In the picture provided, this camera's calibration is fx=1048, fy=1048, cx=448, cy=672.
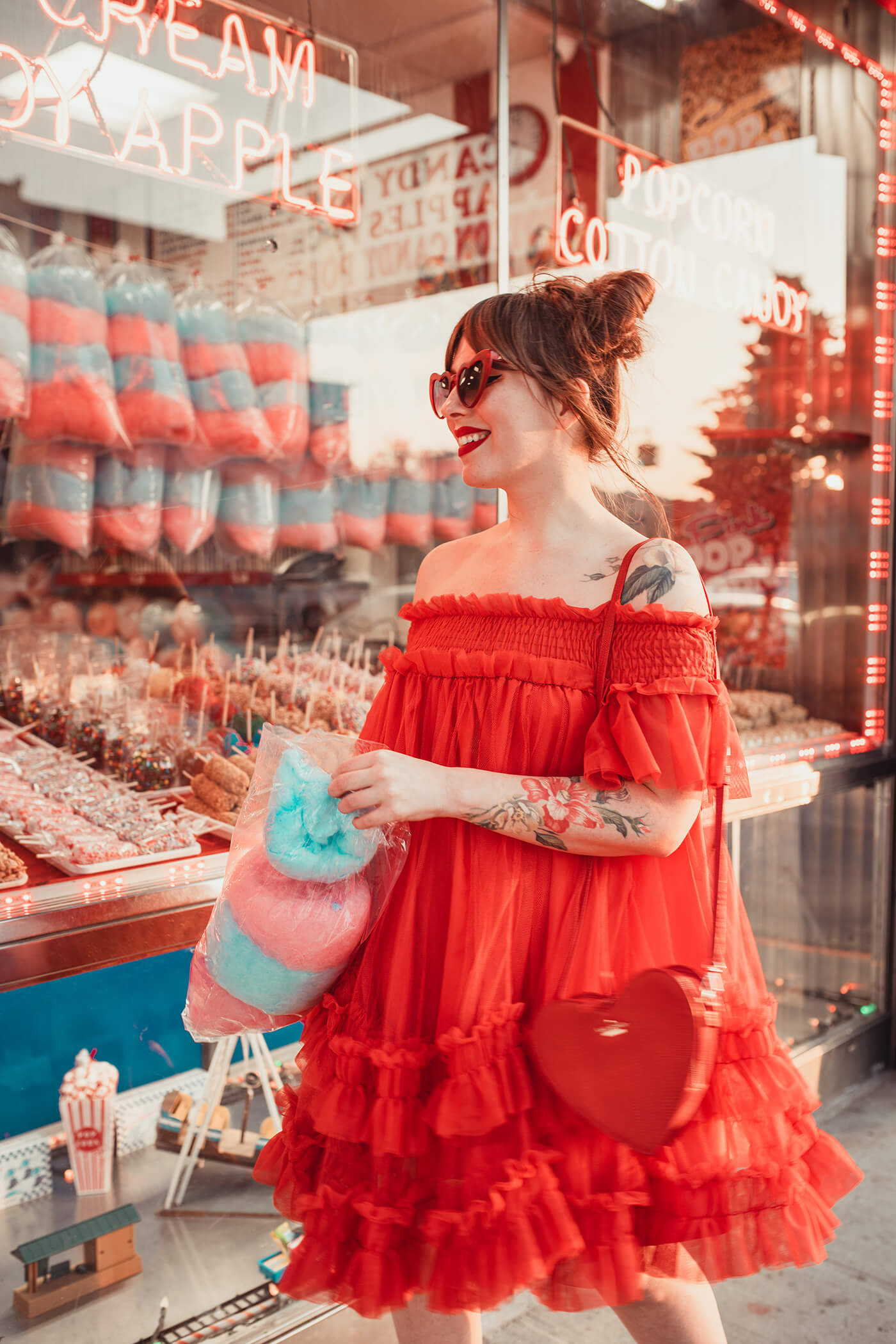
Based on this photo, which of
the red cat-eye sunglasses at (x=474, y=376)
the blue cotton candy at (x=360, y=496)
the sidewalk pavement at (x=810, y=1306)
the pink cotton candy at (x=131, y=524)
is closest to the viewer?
the red cat-eye sunglasses at (x=474, y=376)

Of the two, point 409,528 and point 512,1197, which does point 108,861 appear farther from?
point 409,528

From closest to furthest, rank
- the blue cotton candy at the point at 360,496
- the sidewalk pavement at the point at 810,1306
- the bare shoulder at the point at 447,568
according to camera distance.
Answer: the bare shoulder at the point at 447,568 < the sidewalk pavement at the point at 810,1306 < the blue cotton candy at the point at 360,496

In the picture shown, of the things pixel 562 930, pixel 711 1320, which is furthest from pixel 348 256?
pixel 711 1320

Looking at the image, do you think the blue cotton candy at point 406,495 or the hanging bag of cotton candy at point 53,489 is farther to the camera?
the blue cotton candy at point 406,495

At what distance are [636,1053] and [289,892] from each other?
1.27 ft

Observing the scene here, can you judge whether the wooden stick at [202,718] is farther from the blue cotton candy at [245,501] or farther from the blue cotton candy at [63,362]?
the blue cotton candy at [63,362]

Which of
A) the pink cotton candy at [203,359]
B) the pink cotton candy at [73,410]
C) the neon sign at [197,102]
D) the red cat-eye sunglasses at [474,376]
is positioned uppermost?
the neon sign at [197,102]

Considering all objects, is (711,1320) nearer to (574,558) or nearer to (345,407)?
(574,558)

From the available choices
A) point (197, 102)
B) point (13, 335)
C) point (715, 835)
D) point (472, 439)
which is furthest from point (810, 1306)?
point (197, 102)

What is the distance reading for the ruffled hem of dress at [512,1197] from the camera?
107 cm

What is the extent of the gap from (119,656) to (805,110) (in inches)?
110

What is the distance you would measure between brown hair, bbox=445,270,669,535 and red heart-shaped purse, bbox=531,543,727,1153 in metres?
0.67

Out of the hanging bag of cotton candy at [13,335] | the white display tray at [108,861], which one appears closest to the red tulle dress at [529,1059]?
the white display tray at [108,861]

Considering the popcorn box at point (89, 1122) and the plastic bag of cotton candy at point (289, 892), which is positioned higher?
the plastic bag of cotton candy at point (289, 892)
